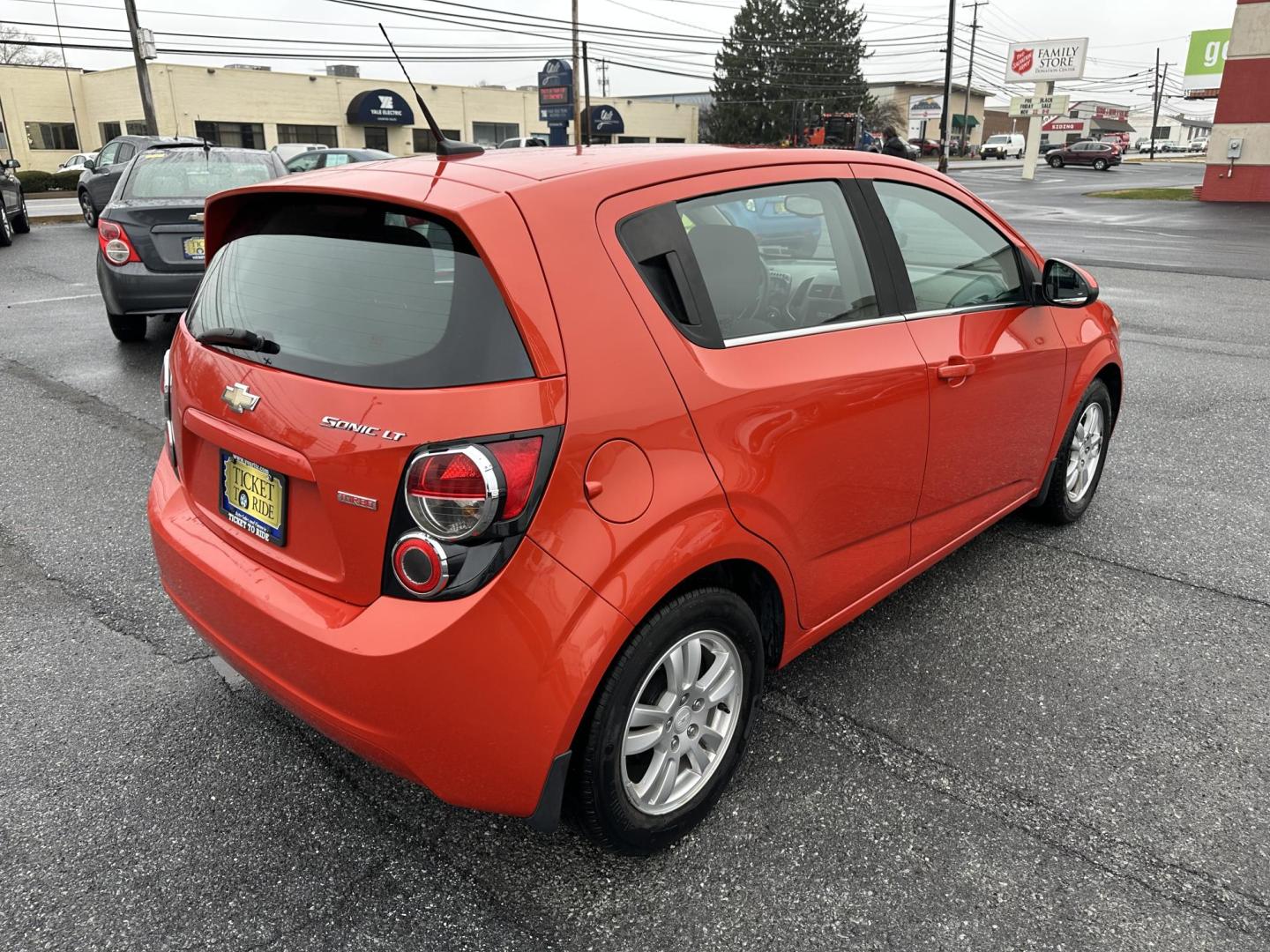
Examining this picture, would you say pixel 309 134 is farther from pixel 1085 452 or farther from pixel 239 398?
pixel 239 398

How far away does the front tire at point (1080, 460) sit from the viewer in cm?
411

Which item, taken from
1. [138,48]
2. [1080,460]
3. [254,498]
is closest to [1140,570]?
[1080,460]

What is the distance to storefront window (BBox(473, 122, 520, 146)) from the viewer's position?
5591cm

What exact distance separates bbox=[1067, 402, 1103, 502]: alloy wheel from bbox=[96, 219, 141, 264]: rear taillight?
22.7 feet

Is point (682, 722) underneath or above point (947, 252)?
underneath

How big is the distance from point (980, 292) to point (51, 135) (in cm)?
6247

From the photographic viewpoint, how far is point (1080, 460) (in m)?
4.32

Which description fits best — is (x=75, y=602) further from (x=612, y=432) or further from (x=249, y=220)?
(x=612, y=432)

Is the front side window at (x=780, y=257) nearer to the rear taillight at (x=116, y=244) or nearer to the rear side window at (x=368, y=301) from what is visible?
the rear side window at (x=368, y=301)

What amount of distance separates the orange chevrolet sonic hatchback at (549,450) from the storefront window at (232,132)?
48.1 meters

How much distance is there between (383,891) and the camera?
7.44ft

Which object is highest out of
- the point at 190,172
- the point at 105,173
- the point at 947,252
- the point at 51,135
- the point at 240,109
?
the point at 240,109

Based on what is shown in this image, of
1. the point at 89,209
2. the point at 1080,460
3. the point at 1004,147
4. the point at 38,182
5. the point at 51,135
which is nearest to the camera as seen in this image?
the point at 1080,460

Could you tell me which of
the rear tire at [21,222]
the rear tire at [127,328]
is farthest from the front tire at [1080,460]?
the rear tire at [21,222]
